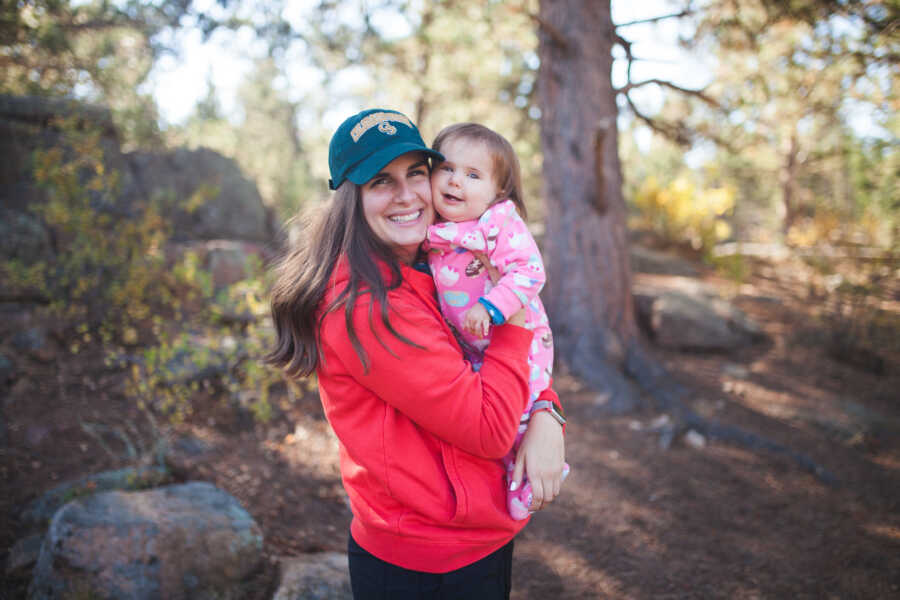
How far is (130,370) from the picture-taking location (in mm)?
4133

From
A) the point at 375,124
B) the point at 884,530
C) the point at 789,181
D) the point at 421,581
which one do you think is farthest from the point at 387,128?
the point at 789,181

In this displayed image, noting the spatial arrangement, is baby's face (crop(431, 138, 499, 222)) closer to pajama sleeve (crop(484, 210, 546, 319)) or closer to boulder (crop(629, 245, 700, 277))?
pajama sleeve (crop(484, 210, 546, 319))

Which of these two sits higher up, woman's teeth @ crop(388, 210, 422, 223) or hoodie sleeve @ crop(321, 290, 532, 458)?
woman's teeth @ crop(388, 210, 422, 223)

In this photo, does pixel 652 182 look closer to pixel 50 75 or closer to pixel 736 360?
pixel 736 360

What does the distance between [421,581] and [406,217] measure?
103 cm

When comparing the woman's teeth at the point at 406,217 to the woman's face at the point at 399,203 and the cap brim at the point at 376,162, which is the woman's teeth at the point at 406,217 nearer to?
the woman's face at the point at 399,203

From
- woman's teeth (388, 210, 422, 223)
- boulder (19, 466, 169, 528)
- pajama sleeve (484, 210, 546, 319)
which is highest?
woman's teeth (388, 210, 422, 223)

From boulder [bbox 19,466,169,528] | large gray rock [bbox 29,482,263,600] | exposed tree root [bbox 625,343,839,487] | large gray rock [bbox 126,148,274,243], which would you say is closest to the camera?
large gray rock [bbox 29,482,263,600]

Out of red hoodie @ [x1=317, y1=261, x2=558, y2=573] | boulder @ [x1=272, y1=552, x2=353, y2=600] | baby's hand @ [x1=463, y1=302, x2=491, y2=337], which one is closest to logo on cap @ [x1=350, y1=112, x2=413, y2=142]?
red hoodie @ [x1=317, y1=261, x2=558, y2=573]

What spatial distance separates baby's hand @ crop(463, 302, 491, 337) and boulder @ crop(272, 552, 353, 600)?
1.62 m

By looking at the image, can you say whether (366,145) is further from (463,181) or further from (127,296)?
(127,296)

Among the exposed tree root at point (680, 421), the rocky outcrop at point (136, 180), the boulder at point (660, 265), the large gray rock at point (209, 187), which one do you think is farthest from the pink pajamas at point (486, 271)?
the boulder at point (660, 265)

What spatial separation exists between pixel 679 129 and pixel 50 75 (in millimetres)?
8549

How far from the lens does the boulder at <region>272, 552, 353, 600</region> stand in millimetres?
2275
